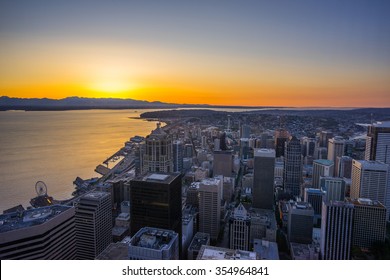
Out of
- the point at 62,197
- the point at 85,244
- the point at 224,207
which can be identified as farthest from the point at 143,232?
the point at 224,207

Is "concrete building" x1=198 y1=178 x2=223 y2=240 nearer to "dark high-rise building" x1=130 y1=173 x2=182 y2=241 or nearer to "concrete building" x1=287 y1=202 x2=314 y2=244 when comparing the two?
"concrete building" x1=287 y1=202 x2=314 y2=244

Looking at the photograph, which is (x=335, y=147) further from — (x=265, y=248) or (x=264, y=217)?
(x=265, y=248)

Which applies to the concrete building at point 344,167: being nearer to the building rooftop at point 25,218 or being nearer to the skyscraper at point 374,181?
the skyscraper at point 374,181

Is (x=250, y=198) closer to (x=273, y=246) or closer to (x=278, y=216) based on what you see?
(x=278, y=216)

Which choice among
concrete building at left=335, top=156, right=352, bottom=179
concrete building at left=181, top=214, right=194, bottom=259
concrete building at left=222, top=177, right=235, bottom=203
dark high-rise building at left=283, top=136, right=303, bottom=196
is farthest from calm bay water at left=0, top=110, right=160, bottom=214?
concrete building at left=335, top=156, right=352, bottom=179

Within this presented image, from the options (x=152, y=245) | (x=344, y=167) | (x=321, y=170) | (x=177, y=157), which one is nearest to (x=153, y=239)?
(x=152, y=245)

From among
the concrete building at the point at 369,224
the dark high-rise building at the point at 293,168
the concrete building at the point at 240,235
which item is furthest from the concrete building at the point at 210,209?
the dark high-rise building at the point at 293,168
